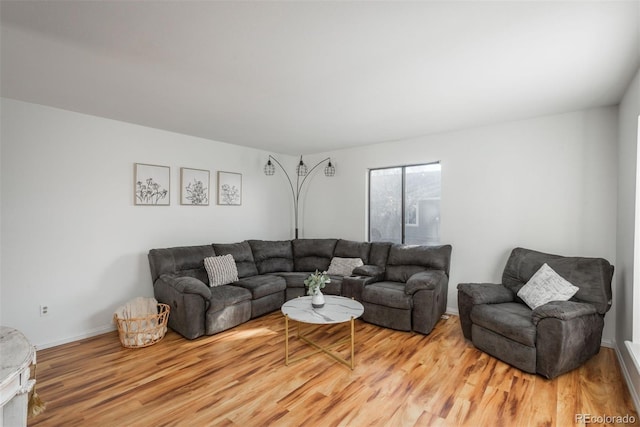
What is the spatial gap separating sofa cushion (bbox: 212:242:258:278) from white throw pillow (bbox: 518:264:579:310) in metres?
3.51

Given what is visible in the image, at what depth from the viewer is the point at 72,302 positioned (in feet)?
10.6

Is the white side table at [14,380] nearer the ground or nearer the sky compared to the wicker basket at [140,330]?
nearer the sky

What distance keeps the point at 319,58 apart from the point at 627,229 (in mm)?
2993

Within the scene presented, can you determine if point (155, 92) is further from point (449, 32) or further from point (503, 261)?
point (503, 261)

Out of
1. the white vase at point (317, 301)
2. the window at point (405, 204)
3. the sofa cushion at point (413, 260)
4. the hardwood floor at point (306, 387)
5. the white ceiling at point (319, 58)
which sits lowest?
the hardwood floor at point (306, 387)

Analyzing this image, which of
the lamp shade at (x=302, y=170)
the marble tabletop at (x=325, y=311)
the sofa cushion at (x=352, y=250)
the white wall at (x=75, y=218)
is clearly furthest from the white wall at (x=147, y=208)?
the marble tabletop at (x=325, y=311)

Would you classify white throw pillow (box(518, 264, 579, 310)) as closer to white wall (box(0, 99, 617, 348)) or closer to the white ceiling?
white wall (box(0, 99, 617, 348))

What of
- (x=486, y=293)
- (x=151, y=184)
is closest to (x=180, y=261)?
(x=151, y=184)

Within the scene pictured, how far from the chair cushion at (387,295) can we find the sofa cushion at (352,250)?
2.41 feet

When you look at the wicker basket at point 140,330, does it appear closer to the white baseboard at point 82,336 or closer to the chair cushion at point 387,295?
the white baseboard at point 82,336

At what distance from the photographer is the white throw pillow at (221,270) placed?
3883 millimetres

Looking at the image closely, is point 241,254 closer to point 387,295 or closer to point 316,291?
point 316,291

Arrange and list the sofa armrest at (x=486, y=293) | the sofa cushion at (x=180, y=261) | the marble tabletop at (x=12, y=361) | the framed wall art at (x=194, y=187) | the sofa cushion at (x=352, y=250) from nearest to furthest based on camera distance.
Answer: the marble tabletop at (x=12, y=361), the sofa armrest at (x=486, y=293), the sofa cushion at (x=180, y=261), the framed wall art at (x=194, y=187), the sofa cushion at (x=352, y=250)

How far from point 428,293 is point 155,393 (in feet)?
9.24
